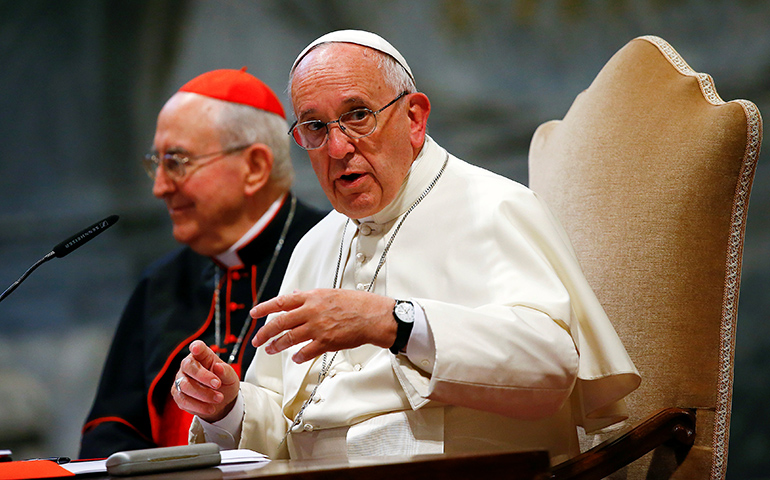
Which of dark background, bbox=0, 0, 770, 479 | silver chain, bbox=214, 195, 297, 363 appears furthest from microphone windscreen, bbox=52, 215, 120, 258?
dark background, bbox=0, 0, 770, 479

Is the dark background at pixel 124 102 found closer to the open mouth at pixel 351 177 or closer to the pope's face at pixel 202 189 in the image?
the pope's face at pixel 202 189

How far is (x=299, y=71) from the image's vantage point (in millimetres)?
2195

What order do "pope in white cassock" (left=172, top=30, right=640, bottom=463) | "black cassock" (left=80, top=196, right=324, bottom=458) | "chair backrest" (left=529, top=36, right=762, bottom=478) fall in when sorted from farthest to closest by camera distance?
1. "black cassock" (left=80, top=196, right=324, bottom=458)
2. "chair backrest" (left=529, top=36, right=762, bottom=478)
3. "pope in white cassock" (left=172, top=30, right=640, bottom=463)

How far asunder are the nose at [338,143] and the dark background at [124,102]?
213cm

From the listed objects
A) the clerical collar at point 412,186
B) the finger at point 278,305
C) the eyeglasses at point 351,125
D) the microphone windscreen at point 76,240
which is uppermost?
the eyeglasses at point 351,125

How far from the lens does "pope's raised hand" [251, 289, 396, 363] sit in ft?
5.03

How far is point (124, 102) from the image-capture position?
5.15m

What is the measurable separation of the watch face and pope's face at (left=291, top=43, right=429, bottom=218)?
0.54m

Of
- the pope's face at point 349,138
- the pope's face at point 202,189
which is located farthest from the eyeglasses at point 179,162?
the pope's face at point 349,138

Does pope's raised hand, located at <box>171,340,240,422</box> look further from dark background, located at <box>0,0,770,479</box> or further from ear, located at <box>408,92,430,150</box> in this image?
dark background, located at <box>0,0,770,479</box>

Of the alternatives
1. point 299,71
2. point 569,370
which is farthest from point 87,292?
point 569,370

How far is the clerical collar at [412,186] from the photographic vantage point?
2195 millimetres

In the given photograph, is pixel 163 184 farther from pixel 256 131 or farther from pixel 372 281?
pixel 372 281

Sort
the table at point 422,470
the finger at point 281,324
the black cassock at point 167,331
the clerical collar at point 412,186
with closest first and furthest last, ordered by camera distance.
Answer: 1. the table at point 422,470
2. the finger at point 281,324
3. the clerical collar at point 412,186
4. the black cassock at point 167,331
